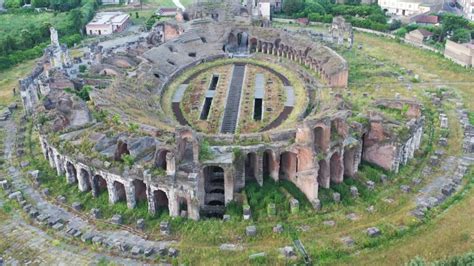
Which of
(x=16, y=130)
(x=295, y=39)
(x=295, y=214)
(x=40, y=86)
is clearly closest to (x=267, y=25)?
(x=295, y=39)

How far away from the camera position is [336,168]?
45.5m

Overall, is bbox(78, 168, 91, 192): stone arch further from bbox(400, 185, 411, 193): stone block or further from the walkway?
bbox(400, 185, 411, 193): stone block

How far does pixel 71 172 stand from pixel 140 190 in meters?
Answer: 7.80

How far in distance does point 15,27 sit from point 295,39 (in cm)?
6183

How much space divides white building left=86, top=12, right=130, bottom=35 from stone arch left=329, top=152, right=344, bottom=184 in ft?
226

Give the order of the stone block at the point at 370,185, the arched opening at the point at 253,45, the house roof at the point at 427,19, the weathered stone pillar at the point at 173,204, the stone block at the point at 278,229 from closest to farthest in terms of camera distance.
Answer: the stone block at the point at 278,229 < the weathered stone pillar at the point at 173,204 < the stone block at the point at 370,185 < the arched opening at the point at 253,45 < the house roof at the point at 427,19

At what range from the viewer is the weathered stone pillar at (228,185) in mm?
41125

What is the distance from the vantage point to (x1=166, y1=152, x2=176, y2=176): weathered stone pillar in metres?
39.7

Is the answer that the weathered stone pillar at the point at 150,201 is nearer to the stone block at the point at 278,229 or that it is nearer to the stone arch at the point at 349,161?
the stone block at the point at 278,229

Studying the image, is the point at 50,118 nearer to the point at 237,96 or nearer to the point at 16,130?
the point at 16,130

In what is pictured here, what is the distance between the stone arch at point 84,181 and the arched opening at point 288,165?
58.4 feet

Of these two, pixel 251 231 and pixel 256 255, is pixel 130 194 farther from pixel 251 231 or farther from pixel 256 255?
pixel 256 255

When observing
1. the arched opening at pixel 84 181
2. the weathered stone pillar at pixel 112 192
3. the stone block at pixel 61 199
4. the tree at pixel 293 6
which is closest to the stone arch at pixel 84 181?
the arched opening at pixel 84 181

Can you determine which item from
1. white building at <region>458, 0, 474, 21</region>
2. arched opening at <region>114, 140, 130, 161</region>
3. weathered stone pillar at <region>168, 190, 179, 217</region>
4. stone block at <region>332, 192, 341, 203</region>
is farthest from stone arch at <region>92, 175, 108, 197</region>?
white building at <region>458, 0, 474, 21</region>
